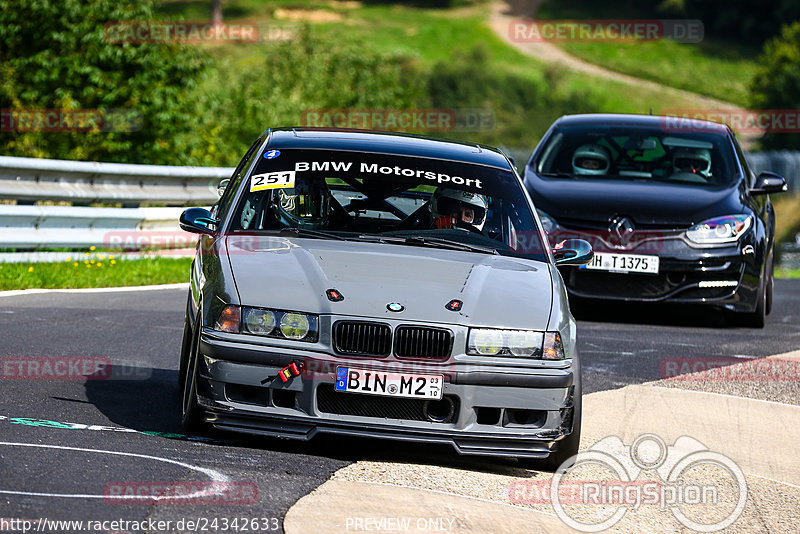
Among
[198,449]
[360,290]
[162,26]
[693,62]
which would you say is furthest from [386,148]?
[693,62]

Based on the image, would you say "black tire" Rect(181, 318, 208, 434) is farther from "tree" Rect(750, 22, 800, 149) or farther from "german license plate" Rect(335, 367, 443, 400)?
"tree" Rect(750, 22, 800, 149)

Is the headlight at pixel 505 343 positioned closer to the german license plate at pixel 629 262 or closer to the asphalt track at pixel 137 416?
the asphalt track at pixel 137 416

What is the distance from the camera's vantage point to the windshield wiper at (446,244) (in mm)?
Result: 6773

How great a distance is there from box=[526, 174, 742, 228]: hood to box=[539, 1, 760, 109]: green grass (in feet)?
268

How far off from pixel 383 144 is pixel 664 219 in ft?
→ 13.8

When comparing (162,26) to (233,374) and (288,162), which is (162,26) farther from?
(233,374)

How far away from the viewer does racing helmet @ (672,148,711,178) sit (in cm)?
1214

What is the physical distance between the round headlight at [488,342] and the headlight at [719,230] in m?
5.56

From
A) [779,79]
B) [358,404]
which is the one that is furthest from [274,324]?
[779,79]

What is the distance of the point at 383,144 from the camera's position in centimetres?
756

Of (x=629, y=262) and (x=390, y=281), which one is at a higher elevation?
(x=390, y=281)

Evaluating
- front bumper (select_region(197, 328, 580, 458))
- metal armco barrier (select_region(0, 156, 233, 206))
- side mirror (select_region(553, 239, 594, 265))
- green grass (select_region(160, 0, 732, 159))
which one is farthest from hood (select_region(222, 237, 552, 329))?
green grass (select_region(160, 0, 732, 159))

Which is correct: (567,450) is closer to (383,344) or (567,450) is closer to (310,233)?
(383,344)

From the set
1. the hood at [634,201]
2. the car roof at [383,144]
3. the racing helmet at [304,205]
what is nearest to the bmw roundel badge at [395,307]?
the racing helmet at [304,205]
